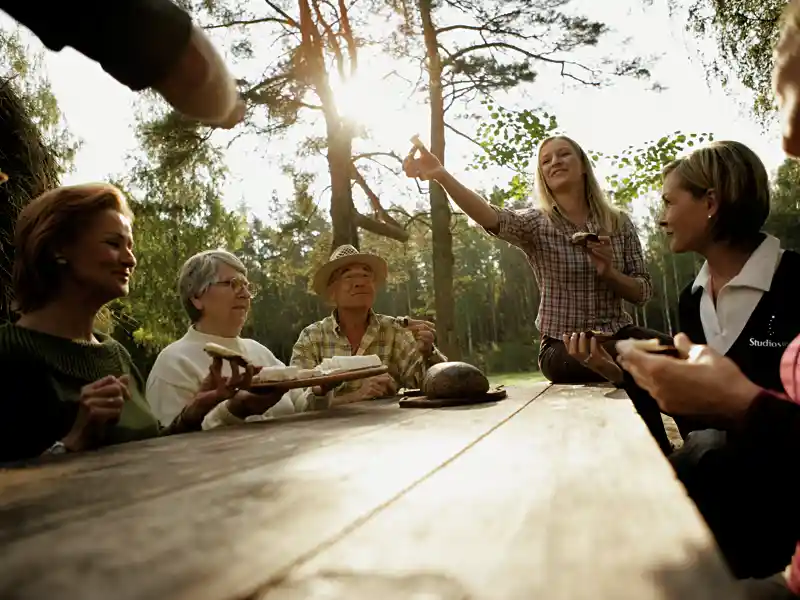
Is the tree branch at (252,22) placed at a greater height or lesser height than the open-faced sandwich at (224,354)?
greater

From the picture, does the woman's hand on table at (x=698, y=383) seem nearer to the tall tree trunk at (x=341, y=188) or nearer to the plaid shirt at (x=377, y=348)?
the plaid shirt at (x=377, y=348)

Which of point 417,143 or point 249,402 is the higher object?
point 417,143

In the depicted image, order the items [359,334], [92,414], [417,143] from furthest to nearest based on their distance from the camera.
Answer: [359,334]
[417,143]
[92,414]

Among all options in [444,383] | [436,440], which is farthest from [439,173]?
[436,440]

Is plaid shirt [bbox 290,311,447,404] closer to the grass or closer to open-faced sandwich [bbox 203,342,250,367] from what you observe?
open-faced sandwich [bbox 203,342,250,367]

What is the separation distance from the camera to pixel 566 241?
3137 millimetres

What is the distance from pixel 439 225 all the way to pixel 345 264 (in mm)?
→ 5448

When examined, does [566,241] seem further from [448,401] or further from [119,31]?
[119,31]

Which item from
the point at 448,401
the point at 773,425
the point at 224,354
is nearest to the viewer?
the point at 773,425

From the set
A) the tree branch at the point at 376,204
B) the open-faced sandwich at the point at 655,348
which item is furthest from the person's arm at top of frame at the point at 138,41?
the tree branch at the point at 376,204

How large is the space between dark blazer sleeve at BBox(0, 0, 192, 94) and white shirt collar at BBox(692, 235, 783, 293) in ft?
4.91

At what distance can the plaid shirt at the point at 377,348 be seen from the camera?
3.25 m

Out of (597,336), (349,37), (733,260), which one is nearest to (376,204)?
(349,37)

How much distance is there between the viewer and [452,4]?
877 cm
